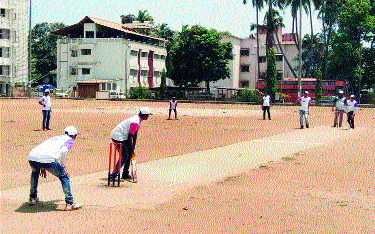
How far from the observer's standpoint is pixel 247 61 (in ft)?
284

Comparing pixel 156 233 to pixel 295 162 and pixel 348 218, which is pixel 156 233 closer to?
pixel 348 218

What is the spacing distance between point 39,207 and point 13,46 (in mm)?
70847

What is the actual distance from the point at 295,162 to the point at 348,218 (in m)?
5.71

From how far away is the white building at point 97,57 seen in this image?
7619cm

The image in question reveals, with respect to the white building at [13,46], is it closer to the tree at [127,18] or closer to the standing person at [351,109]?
the tree at [127,18]

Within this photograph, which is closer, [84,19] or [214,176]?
[214,176]

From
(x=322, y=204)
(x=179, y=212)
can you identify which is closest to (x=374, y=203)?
(x=322, y=204)

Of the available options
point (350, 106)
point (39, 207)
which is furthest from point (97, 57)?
point (39, 207)

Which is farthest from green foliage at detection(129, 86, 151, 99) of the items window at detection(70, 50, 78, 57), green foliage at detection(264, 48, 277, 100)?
green foliage at detection(264, 48, 277, 100)

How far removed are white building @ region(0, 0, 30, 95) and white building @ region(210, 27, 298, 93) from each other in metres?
29.9

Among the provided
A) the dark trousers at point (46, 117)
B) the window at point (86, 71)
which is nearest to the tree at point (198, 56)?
the window at point (86, 71)

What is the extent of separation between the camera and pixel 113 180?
369 inches

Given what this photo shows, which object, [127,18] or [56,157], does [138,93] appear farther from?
[56,157]

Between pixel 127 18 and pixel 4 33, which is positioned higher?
pixel 127 18
